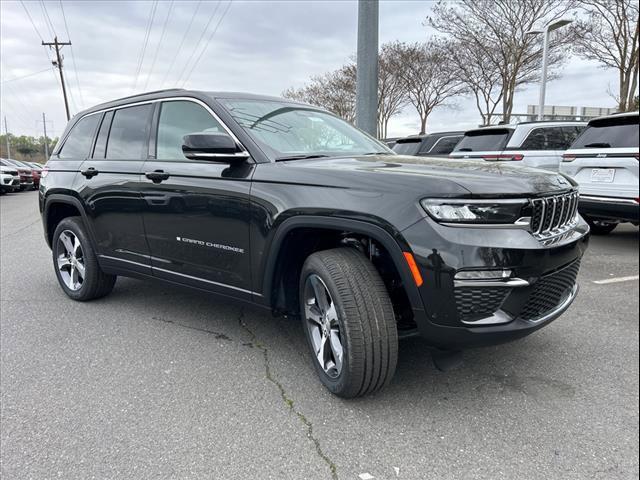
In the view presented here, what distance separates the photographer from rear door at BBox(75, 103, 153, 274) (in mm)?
3783

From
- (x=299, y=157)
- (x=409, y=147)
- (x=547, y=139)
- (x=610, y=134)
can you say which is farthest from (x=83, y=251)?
(x=409, y=147)

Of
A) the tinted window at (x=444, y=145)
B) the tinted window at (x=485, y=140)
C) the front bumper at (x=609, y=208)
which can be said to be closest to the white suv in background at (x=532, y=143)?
the tinted window at (x=485, y=140)

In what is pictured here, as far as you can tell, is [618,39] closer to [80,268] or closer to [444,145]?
[444,145]

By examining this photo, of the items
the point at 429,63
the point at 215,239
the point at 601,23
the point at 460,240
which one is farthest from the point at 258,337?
the point at 429,63

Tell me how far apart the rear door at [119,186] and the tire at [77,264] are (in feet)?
0.70

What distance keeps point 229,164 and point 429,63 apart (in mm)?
24823

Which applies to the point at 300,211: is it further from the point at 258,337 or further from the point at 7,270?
the point at 7,270

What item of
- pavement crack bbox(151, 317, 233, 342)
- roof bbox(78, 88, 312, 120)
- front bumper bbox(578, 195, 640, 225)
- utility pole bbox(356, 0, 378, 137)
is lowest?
pavement crack bbox(151, 317, 233, 342)

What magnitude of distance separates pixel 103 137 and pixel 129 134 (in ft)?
1.50

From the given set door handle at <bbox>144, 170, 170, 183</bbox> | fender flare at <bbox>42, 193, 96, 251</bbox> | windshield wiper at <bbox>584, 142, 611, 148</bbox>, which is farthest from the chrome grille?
windshield wiper at <bbox>584, 142, 611, 148</bbox>

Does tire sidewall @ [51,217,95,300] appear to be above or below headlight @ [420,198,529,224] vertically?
below

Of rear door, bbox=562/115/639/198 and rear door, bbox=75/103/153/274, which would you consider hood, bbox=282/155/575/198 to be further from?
rear door, bbox=562/115/639/198

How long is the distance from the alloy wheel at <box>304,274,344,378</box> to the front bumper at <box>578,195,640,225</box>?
3560mm

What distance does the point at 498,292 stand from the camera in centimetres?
222
